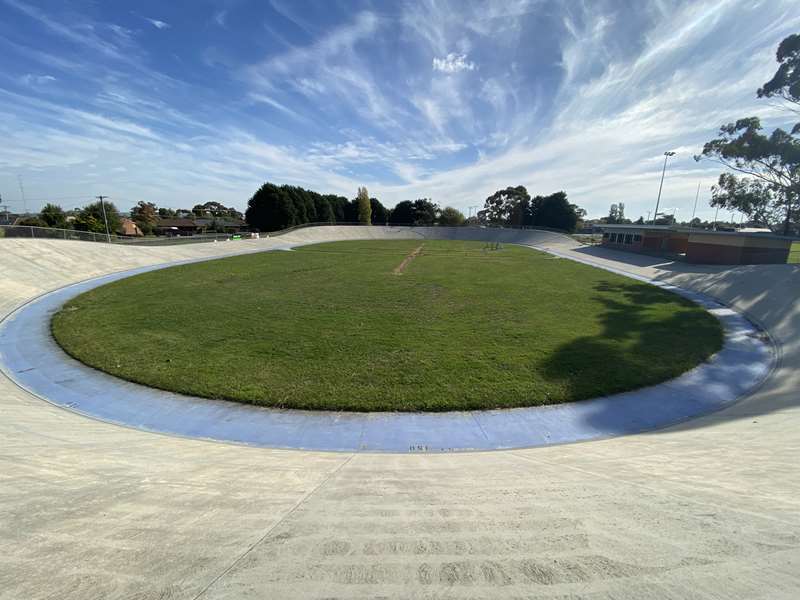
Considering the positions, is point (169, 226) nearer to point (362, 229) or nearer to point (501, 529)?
point (362, 229)

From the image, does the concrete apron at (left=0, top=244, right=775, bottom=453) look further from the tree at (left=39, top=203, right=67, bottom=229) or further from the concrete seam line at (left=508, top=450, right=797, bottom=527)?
the tree at (left=39, top=203, right=67, bottom=229)

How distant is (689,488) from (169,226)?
94.9 m

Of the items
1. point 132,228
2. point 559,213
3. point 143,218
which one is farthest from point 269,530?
point 143,218

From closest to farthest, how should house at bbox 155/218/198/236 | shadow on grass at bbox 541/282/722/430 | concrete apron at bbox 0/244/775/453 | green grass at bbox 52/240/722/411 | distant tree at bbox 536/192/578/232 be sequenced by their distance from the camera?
concrete apron at bbox 0/244/775/453
green grass at bbox 52/240/722/411
shadow on grass at bbox 541/282/722/430
distant tree at bbox 536/192/578/232
house at bbox 155/218/198/236

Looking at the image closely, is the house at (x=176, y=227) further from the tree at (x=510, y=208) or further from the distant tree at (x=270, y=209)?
the tree at (x=510, y=208)

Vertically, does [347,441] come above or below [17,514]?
below

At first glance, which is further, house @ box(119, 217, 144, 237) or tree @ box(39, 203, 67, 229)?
house @ box(119, 217, 144, 237)

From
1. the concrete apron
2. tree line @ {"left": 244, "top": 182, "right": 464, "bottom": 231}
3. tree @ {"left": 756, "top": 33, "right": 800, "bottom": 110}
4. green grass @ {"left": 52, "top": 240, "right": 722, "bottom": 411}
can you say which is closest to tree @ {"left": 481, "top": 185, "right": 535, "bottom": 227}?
tree line @ {"left": 244, "top": 182, "right": 464, "bottom": 231}

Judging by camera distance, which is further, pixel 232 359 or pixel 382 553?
pixel 232 359

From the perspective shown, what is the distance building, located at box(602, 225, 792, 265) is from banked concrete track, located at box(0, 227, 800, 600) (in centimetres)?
2894

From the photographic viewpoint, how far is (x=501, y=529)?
8.52ft

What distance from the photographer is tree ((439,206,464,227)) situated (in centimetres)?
7850

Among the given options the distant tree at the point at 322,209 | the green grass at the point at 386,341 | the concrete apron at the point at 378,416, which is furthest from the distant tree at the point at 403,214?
the concrete apron at the point at 378,416

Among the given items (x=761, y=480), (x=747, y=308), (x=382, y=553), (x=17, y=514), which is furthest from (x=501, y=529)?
(x=747, y=308)
